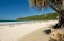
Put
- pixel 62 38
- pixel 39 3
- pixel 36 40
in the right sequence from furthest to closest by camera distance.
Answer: pixel 39 3, pixel 36 40, pixel 62 38

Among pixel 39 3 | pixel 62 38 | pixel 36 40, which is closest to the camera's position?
pixel 62 38

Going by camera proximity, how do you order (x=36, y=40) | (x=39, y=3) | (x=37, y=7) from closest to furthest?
1. (x=36, y=40)
2. (x=39, y=3)
3. (x=37, y=7)

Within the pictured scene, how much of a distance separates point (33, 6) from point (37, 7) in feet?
1.24

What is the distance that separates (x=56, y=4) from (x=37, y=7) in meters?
1.54

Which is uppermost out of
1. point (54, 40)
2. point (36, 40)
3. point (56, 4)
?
point (56, 4)

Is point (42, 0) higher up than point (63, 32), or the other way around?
point (42, 0)

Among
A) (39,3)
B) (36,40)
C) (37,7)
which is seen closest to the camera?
(36,40)

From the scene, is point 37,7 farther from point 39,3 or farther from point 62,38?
point 62,38

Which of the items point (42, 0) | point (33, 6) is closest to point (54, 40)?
point (42, 0)

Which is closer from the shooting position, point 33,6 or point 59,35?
point 59,35

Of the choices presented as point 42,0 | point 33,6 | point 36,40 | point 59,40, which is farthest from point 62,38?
point 33,6

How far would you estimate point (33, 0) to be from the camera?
491 inches

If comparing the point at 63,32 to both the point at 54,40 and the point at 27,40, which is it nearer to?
the point at 54,40

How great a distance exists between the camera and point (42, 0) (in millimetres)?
11867
